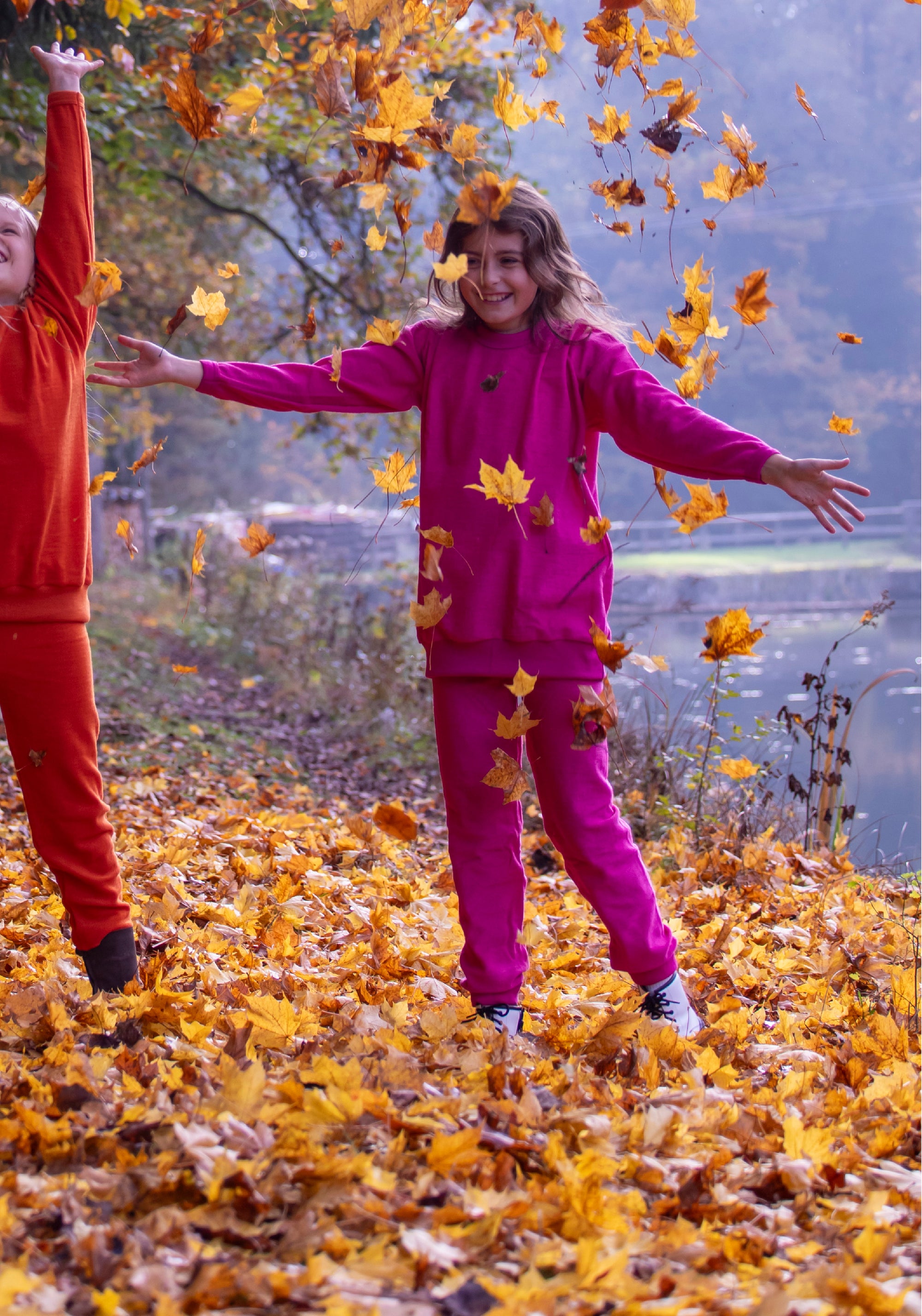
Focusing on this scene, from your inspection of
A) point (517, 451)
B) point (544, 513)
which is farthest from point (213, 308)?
point (544, 513)

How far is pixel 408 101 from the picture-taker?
6.22ft

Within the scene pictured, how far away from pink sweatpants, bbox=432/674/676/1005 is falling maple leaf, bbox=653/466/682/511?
0.40 metres

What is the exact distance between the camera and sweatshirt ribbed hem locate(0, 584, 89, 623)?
79.4 inches


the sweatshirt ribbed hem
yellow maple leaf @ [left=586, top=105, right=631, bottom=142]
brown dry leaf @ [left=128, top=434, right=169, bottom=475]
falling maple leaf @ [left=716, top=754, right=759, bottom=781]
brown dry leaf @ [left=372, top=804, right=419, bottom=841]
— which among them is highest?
yellow maple leaf @ [left=586, top=105, right=631, bottom=142]

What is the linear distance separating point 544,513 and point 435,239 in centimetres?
54

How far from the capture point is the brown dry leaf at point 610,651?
189 cm

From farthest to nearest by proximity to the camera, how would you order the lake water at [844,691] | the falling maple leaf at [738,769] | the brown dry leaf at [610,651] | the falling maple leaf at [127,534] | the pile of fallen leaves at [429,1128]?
1. the lake water at [844,691]
2. the falling maple leaf at [738,769]
3. the falling maple leaf at [127,534]
4. the brown dry leaf at [610,651]
5. the pile of fallen leaves at [429,1128]

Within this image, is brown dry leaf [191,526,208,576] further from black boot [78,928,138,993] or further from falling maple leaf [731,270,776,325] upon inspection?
falling maple leaf [731,270,776,325]

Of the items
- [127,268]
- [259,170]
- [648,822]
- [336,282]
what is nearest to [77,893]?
[648,822]

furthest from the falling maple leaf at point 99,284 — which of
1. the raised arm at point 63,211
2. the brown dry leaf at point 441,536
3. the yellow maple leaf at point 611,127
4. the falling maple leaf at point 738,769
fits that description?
the falling maple leaf at point 738,769

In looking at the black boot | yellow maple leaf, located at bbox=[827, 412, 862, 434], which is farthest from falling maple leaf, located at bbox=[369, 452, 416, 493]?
the black boot

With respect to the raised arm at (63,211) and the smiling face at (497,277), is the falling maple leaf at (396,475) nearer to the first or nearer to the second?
the smiling face at (497,277)

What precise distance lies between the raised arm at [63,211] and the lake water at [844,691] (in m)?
1.28

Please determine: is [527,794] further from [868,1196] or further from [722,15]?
[722,15]
